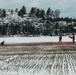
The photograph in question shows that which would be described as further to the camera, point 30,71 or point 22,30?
point 22,30

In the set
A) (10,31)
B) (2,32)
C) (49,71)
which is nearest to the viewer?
(49,71)

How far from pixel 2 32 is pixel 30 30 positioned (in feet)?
62.0

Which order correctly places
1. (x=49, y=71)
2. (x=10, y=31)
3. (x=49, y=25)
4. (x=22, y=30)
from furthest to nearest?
(x=49, y=25) < (x=22, y=30) < (x=10, y=31) < (x=49, y=71)

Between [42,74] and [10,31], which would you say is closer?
[42,74]

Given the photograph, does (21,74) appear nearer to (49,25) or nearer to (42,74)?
(42,74)

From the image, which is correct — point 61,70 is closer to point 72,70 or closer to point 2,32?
point 72,70

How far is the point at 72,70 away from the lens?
39.5 feet

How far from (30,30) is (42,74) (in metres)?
131

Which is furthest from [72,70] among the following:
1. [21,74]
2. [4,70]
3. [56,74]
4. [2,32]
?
[2,32]

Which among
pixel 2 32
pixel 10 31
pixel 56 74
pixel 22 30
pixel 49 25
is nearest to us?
pixel 56 74

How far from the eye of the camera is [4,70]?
1243 cm

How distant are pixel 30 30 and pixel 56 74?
5173 inches

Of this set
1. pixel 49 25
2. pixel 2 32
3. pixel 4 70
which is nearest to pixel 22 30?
pixel 2 32

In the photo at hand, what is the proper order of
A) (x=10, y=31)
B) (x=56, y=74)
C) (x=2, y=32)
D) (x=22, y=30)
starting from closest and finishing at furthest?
(x=56, y=74)
(x=2, y=32)
(x=10, y=31)
(x=22, y=30)
